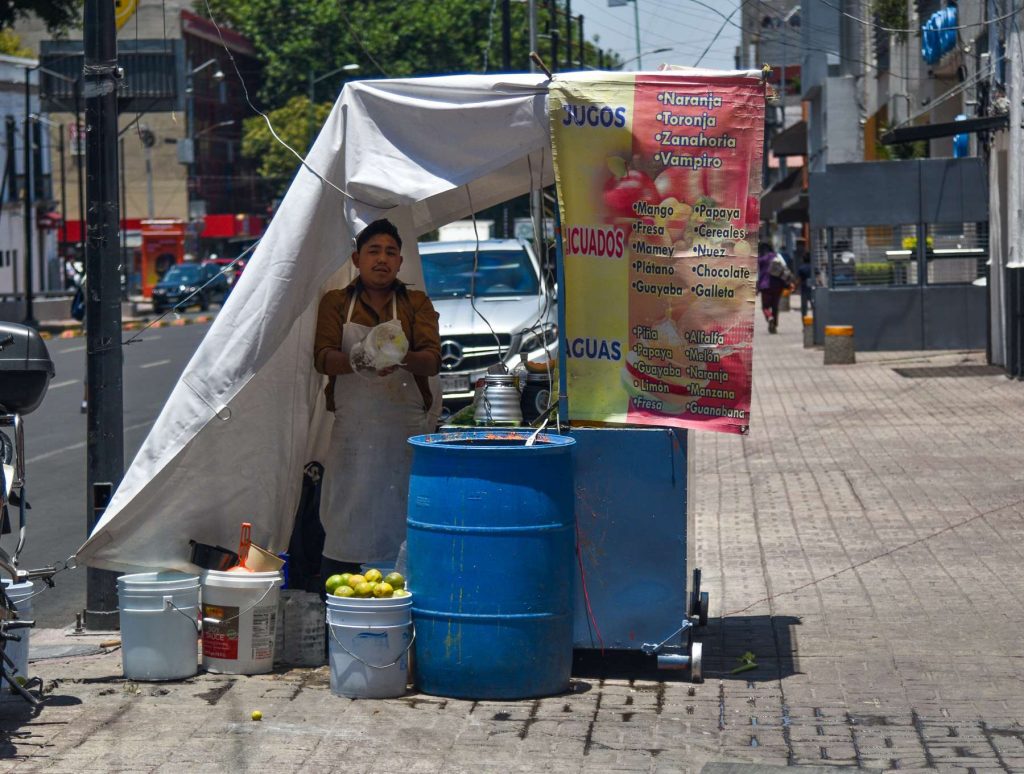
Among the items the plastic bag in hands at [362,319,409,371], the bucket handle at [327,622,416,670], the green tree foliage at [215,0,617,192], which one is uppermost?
the green tree foliage at [215,0,617,192]

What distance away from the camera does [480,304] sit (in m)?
15.8

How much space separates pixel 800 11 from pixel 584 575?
8305 mm

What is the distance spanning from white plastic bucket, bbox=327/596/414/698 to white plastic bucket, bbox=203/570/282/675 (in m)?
0.46

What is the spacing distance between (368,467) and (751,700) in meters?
2.04

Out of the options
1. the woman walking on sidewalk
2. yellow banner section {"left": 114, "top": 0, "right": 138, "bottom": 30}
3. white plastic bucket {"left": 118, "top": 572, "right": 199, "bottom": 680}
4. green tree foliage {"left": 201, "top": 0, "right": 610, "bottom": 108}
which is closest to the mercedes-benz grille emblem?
yellow banner section {"left": 114, "top": 0, "right": 138, "bottom": 30}

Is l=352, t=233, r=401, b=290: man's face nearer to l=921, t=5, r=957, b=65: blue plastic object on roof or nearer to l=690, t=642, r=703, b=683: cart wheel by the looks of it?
l=690, t=642, r=703, b=683: cart wheel

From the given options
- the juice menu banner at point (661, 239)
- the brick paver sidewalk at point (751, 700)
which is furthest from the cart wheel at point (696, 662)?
the juice menu banner at point (661, 239)

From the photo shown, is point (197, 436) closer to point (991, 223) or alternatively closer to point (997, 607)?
point (997, 607)

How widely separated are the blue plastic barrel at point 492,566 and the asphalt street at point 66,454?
284cm

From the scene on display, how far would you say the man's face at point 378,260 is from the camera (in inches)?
273

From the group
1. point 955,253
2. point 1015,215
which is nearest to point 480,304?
point 1015,215

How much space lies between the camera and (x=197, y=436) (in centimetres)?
670

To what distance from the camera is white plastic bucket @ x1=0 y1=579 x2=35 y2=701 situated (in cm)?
627

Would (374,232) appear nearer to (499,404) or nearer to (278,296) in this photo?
(278,296)
